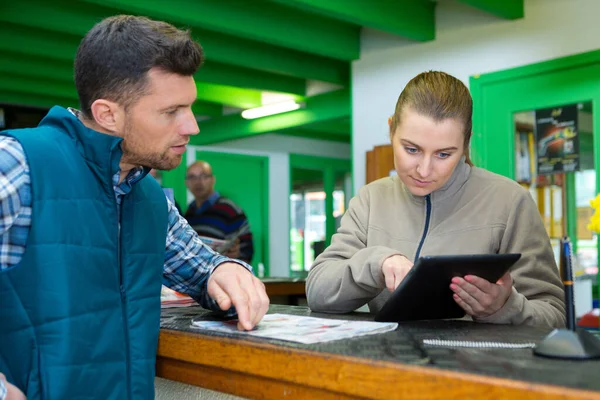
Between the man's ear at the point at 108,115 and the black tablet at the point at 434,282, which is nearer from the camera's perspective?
the black tablet at the point at 434,282

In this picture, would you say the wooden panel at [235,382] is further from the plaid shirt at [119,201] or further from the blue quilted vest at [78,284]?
the plaid shirt at [119,201]

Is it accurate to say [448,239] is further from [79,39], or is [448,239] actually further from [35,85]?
[35,85]

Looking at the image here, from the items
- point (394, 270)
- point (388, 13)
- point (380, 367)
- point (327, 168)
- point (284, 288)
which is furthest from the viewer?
point (327, 168)

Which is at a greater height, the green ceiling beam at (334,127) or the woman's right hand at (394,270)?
the green ceiling beam at (334,127)

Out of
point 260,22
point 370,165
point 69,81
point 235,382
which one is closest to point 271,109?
point 69,81

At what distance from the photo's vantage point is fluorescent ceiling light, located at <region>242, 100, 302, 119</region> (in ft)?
23.8

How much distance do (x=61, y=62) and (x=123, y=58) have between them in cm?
517

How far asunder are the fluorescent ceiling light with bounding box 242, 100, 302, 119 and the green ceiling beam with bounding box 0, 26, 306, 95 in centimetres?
31

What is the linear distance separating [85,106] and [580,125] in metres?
3.57

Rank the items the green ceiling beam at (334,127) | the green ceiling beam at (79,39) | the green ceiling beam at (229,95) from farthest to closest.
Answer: the green ceiling beam at (334,127) < the green ceiling beam at (229,95) < the green ceiling beam at (79,39)

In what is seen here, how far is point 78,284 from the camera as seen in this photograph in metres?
1.11

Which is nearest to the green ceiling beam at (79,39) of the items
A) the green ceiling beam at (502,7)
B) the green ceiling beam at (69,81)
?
the green ceiling beam at (69,81)

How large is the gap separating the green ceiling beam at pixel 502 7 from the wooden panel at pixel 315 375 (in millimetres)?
3476

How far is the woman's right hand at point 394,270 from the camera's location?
1.34 metres
